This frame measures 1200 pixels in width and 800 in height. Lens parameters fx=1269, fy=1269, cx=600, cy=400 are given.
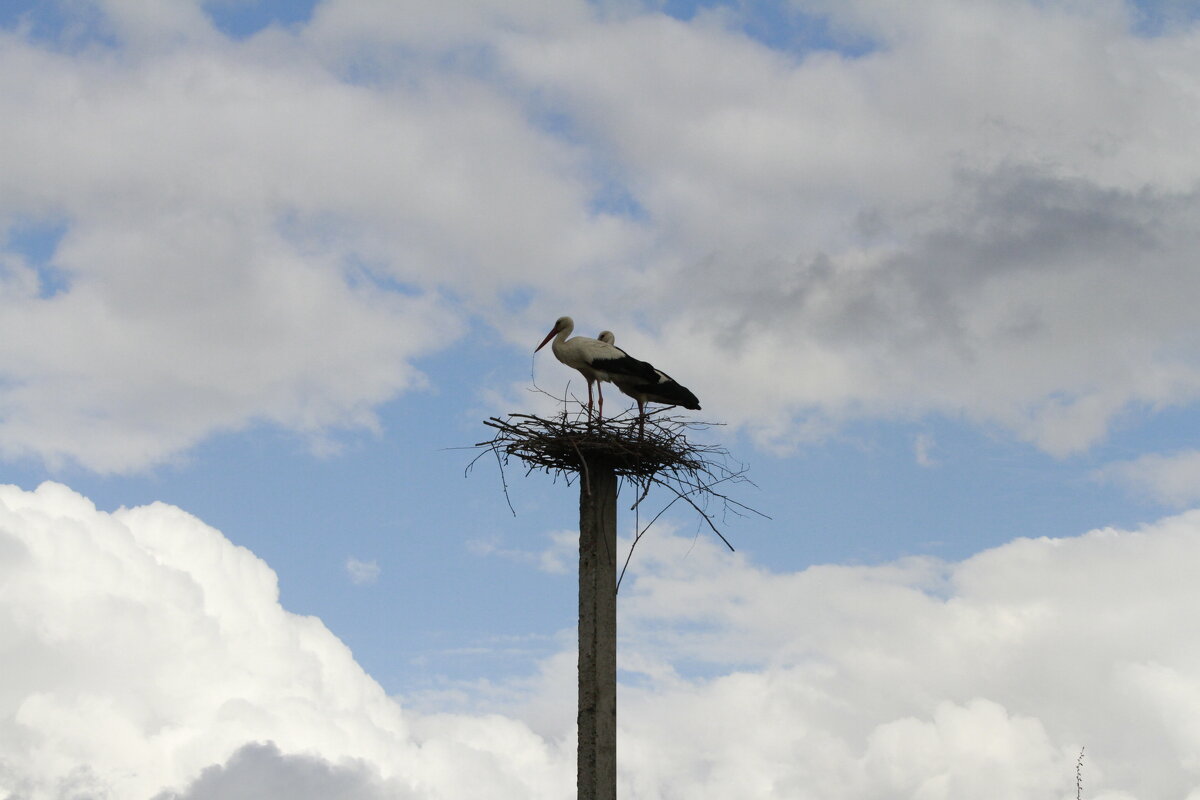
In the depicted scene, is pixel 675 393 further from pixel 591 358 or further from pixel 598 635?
pixel 598 635

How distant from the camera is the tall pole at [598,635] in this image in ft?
23.2

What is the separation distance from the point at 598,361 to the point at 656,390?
49 cm

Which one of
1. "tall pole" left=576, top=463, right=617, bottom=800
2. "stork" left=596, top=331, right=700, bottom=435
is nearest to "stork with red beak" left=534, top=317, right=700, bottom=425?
A: "stork" left=596, top=331, right=700, bottom=435

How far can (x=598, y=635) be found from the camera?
23.8ft

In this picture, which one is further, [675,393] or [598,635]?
[675,393]

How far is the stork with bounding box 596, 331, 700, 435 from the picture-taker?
9.39 m

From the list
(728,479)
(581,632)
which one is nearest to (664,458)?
(728,479)

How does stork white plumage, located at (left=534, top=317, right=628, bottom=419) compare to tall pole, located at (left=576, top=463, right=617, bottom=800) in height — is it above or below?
above

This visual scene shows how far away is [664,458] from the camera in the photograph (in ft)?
26.4

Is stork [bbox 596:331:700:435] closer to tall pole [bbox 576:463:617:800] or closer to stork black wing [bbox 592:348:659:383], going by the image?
stork black wing [bbox 592:348:659:383]

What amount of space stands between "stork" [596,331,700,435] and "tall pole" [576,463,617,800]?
5.81ft

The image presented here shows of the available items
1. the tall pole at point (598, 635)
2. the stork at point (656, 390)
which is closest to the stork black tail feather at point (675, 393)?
the stork at point (656, 390)

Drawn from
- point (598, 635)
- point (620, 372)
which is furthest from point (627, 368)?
point (598, 635)

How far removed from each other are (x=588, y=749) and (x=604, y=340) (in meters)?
3.89
